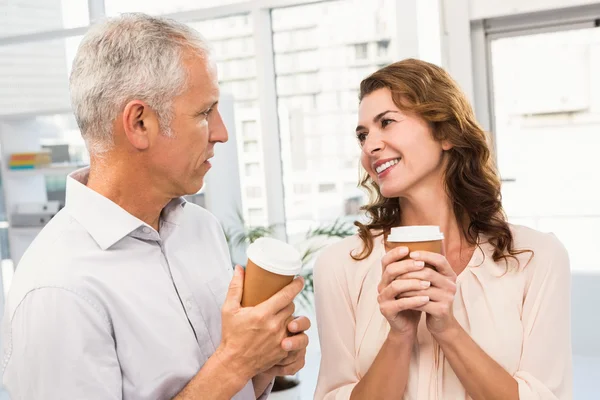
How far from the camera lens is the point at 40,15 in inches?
215

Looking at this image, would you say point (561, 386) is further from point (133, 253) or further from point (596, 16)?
point (596, 16)

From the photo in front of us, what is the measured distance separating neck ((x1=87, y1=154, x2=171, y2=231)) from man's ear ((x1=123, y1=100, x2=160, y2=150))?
54 mm

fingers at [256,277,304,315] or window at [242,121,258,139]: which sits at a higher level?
window at [242,121,258,139]

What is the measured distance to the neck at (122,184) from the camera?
1270 millimetres

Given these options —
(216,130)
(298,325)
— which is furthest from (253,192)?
(298,325)

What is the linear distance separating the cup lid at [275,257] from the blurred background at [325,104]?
312 centimetres

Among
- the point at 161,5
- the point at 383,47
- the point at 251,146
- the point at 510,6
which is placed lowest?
the point at 251,146

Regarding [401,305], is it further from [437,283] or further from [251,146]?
[251,146]

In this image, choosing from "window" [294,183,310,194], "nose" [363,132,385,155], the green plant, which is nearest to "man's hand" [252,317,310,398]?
"nose" [363,132,385,155]

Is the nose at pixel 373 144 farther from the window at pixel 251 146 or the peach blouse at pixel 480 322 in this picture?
the window at pixel 251 146

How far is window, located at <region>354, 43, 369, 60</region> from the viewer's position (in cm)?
454

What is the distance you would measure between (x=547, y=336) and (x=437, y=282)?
38 cm

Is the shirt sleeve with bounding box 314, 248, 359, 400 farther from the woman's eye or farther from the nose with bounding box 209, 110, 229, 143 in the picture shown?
the nose with bounding box 209, 110, 229, 143

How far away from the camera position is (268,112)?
4.84 metres
